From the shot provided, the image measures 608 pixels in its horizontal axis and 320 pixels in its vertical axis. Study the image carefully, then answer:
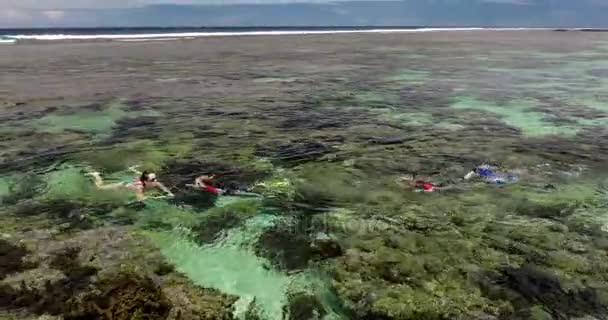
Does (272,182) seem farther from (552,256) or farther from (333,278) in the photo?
(552,256)

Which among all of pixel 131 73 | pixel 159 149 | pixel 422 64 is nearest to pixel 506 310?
pixel 159 149

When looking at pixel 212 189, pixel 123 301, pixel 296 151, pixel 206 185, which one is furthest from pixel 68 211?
pixel 296 151

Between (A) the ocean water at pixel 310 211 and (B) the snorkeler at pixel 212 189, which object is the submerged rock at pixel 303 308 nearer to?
(A) the ocean water at pixel 310 211

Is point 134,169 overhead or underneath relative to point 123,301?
overhead

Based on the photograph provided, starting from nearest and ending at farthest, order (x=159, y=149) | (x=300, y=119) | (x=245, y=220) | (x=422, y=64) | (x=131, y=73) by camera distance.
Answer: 1. (x=245, y=220)
2. (x=159, y=149)
3. (x=300, y=119)
4. (x=131, y=73)
5. (x=422, y=64)

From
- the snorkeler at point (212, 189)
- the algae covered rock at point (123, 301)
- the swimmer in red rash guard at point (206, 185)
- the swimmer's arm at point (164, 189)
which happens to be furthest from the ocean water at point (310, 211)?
the swimmer in red rash guard at point (206, 185)

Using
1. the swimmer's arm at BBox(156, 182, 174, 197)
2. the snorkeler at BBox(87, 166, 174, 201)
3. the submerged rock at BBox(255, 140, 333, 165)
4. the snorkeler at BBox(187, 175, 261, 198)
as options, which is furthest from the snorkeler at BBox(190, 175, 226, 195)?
the submerged rock at BBox(255, 140, 333, 165)

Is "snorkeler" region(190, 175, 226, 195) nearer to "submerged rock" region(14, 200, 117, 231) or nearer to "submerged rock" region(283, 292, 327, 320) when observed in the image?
"submerged rock" region(14, 200, 117, 231)

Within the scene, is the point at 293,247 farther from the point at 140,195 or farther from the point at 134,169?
the point at 134,169
